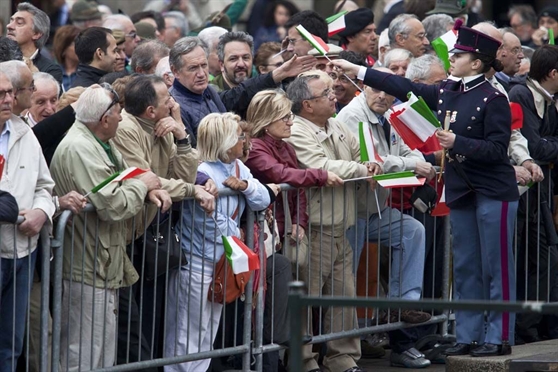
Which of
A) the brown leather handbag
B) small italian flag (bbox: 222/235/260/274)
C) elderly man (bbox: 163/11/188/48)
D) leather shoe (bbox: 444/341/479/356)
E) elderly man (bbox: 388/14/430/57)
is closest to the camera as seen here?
small italian flag (bbox: 222/235/260/274)

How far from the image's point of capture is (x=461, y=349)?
8656 millimetres

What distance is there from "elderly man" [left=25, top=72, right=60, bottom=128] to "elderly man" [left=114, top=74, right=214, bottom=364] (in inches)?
18.1

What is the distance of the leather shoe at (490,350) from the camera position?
8.52 m

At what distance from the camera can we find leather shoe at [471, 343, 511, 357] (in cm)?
852

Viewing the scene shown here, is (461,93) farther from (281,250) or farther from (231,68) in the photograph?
(231,68)

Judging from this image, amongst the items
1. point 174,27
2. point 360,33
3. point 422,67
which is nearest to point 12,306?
point 422,67

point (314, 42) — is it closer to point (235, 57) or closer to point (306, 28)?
point (235, 57)

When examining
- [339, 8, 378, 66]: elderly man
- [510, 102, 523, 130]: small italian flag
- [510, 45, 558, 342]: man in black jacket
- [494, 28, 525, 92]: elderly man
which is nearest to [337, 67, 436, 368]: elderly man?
[510, 102, 523, 130]: small italian flag

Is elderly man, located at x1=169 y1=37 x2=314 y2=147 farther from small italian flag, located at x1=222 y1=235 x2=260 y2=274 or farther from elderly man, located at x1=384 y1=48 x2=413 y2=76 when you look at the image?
elderly man, located at x1=384 y1=48 x2=413 y2=76

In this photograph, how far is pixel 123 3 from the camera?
743 inches

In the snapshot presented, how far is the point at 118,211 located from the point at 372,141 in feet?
7.91

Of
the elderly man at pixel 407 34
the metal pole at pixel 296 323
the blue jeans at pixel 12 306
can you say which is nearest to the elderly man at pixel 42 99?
the blue jeans at pixel 12 306

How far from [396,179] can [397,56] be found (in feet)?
6.75

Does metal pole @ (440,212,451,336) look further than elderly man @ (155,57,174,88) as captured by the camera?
Yes
